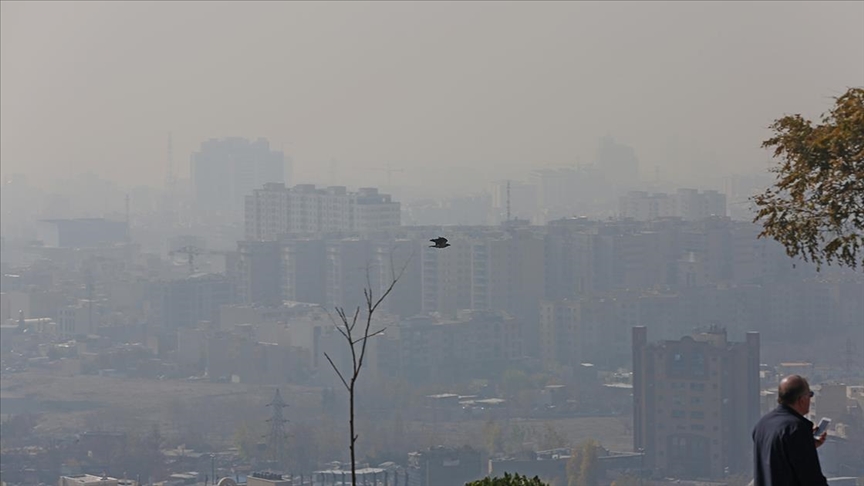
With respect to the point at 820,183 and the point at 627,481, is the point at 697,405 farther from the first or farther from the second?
the point at 820,183

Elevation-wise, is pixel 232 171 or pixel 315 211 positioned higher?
pixel 232 171

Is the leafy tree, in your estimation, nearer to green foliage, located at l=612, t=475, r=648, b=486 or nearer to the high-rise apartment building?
green foliage, located at l=612, t=475, r=648, b=486

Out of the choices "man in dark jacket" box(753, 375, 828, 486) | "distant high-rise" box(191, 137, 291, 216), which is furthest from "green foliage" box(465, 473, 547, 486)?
"distant high-rise" box(191, 137, 291, 216)

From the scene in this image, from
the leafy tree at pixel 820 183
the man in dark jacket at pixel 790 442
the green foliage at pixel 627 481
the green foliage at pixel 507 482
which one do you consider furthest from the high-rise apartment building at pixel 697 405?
the man in dark jacket at pixel 790 442

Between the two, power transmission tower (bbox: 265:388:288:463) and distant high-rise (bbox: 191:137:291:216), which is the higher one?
distant high-rise (bbox: 191:137:291:216)

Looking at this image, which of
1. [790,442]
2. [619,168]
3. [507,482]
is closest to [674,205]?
[619,168]

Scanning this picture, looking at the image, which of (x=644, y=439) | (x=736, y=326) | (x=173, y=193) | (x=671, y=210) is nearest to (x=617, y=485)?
(x=644, y=439)

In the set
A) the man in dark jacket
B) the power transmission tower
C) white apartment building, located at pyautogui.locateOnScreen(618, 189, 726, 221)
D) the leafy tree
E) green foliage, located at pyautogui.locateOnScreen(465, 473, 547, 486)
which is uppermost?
white apartment building, located at pyautogui.locateOnScreen(618, 189, 726, 221)
